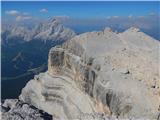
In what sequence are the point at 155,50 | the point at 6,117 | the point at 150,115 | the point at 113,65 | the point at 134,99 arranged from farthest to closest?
the point at 155,50
the point at 113,65
the point at 134,99
the point at 150,115
the point at 6,117

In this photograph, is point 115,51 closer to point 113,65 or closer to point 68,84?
point 113,65

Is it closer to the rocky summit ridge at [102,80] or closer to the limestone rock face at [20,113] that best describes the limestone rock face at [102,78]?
the rocky summit ridge at [102,80]

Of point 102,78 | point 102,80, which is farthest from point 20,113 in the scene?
point 102,78

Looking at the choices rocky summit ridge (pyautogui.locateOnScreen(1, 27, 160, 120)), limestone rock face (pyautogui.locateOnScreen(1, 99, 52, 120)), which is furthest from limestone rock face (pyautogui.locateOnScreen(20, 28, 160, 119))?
limestone rock face (pyautogui.locateOnScreen(1, 99, 52, 120))

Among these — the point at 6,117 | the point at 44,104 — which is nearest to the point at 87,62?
the point at 44,104

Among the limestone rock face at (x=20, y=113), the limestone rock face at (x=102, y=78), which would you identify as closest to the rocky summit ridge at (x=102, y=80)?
the limestone rock face at (x=102, y=78)

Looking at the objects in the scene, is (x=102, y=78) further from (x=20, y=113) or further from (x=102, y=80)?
(x=20, y=113)

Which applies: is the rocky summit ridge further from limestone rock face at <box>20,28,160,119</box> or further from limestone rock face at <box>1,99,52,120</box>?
limestone rock face at <box>1,99,52,120</box>
